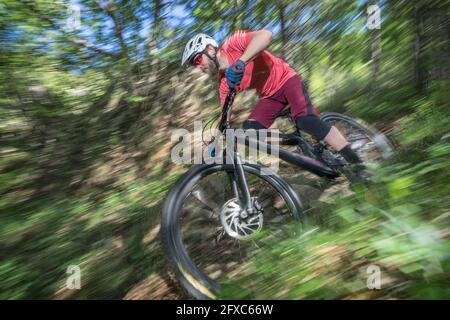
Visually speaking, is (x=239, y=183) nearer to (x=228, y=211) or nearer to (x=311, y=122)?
(x=228, y=211)

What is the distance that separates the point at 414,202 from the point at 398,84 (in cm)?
283

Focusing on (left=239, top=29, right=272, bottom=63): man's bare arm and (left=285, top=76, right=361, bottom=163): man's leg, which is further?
(left=285, top=76, right=361, bottom=163): man's leg

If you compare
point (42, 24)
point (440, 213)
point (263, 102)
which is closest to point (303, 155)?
point (263, 102)

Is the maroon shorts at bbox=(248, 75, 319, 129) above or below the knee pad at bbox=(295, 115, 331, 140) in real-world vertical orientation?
above

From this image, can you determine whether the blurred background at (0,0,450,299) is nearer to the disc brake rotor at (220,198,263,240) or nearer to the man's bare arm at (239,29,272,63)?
the disc brake rotor at (220,198,263,240)

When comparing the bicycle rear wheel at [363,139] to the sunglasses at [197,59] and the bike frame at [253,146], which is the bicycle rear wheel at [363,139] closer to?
the bike frame at [253,146]

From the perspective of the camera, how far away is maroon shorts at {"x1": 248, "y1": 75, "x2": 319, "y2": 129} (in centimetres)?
336

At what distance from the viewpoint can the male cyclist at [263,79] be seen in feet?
10.1

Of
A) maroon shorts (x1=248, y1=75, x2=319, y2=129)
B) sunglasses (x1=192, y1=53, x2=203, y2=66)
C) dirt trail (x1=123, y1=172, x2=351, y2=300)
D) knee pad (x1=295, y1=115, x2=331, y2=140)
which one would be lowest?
dirt trail (x1=123, y1=172, x2=351, y2=300)

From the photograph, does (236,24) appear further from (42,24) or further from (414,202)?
(414,202)

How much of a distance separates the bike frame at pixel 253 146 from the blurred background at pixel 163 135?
1.25ft

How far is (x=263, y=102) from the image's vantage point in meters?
3.56

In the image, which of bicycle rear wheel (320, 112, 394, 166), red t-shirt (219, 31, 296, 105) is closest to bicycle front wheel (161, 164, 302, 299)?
red t-shirt (219, 31, 296, 105)
